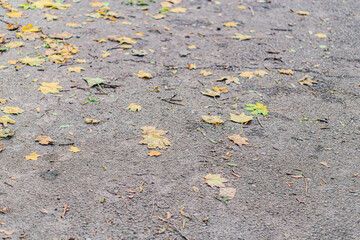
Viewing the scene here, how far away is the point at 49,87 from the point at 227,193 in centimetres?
195

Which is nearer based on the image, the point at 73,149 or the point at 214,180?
the point at 214,180

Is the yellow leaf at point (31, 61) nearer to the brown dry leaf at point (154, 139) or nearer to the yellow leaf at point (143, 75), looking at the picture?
the yellow leaf at point (143, 75)

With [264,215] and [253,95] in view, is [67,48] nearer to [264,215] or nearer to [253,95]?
[253,95]

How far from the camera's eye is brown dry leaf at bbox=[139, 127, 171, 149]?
2.78 meters

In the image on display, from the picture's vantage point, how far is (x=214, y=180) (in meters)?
2.47

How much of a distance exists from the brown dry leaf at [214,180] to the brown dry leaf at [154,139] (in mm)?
442

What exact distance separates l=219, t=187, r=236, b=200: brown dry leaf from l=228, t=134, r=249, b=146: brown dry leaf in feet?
1.66

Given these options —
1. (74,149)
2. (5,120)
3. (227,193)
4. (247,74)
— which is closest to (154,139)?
(74,149)

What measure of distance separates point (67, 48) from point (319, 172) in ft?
9.45

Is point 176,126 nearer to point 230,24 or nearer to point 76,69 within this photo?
point 76,69

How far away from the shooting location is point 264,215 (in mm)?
2227

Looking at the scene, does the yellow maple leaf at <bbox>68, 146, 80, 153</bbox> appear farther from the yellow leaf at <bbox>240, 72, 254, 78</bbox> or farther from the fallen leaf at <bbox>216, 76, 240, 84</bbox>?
the yellow leaf at <bbox>240, 72, 254, 78</bbox>

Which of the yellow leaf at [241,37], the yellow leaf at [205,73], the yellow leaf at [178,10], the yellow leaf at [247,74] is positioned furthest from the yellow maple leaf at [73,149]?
the yellow leaf at [178,10]

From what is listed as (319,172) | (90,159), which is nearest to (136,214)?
(90,159)
